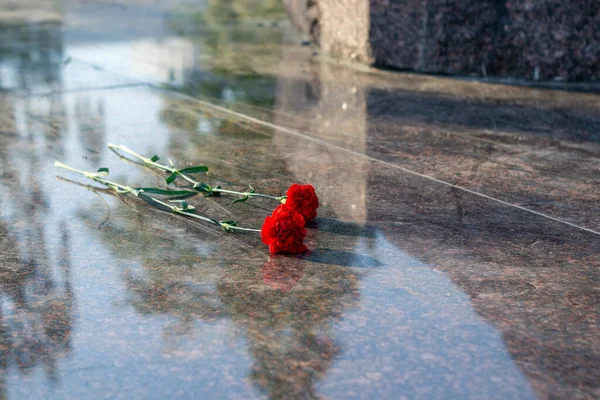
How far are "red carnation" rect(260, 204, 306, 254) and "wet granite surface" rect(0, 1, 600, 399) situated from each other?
0.05m

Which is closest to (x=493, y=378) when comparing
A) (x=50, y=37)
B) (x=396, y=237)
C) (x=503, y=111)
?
(x=396, y=237)

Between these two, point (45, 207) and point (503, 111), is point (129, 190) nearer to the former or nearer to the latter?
point (45, 207)

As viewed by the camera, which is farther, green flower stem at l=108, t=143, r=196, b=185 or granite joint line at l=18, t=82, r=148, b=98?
granite joint line at l=18, t=82, r=148, b=98

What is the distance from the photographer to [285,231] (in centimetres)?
223

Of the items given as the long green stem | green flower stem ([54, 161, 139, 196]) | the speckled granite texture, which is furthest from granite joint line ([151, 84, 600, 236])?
the speckled granite texture

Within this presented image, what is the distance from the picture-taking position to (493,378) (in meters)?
1.70

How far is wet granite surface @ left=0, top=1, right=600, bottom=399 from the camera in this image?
67.9 inches

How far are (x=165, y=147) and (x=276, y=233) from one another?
1257 millimetres

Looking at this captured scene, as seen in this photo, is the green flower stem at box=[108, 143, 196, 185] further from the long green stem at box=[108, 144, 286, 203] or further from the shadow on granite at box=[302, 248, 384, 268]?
the shadow on granite at box=[302, 248, 384, 268]

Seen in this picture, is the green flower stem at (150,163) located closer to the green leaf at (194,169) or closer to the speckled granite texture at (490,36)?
the green leaf at (194,169)

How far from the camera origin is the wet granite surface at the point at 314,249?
1.72 metres

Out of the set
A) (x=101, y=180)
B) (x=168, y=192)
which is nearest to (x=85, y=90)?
(x=101, y=180)

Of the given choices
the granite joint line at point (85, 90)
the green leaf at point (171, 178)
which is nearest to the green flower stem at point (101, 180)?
the green leaf at point (171, 178)

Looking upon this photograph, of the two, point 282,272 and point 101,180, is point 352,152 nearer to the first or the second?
point 101,180
